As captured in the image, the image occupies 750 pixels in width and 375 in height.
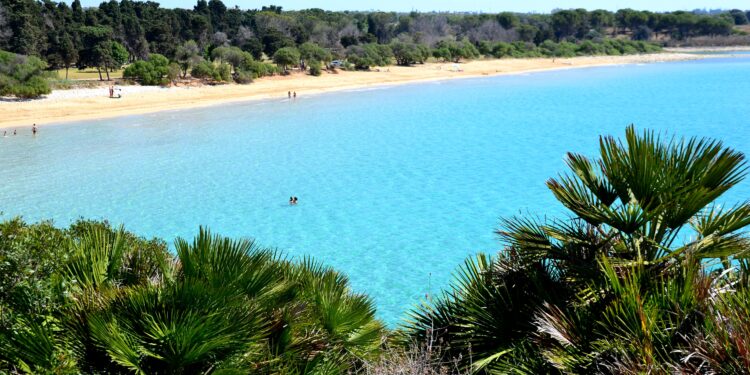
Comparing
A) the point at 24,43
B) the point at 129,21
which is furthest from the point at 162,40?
the point at 24,43

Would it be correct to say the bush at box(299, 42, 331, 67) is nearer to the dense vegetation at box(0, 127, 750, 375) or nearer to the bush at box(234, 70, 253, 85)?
the bush at box(234, 70, 253, 85)

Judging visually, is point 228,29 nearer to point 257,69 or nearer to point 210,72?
point 257,69

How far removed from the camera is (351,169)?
28594 mm

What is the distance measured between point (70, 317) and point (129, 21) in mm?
66926

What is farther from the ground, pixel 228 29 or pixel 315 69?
pixel 228 29

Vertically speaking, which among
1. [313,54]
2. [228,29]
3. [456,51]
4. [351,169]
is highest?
[228,29]

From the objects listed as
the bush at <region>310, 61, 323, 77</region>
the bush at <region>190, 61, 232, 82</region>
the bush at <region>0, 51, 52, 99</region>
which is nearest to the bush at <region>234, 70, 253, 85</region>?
the bush at <region>190, 61, 232, 82</region>

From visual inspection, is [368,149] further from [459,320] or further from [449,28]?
[449,28]

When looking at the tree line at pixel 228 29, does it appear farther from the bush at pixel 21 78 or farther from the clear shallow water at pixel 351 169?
the clear shallow water at pixel 351 169

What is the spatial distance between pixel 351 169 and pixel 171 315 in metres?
23.5

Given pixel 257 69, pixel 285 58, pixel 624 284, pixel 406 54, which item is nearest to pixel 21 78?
pixel 257 69

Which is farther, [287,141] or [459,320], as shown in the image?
[287,141]

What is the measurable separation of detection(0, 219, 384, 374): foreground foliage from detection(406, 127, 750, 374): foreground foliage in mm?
1136

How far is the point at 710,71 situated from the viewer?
82375 mm
